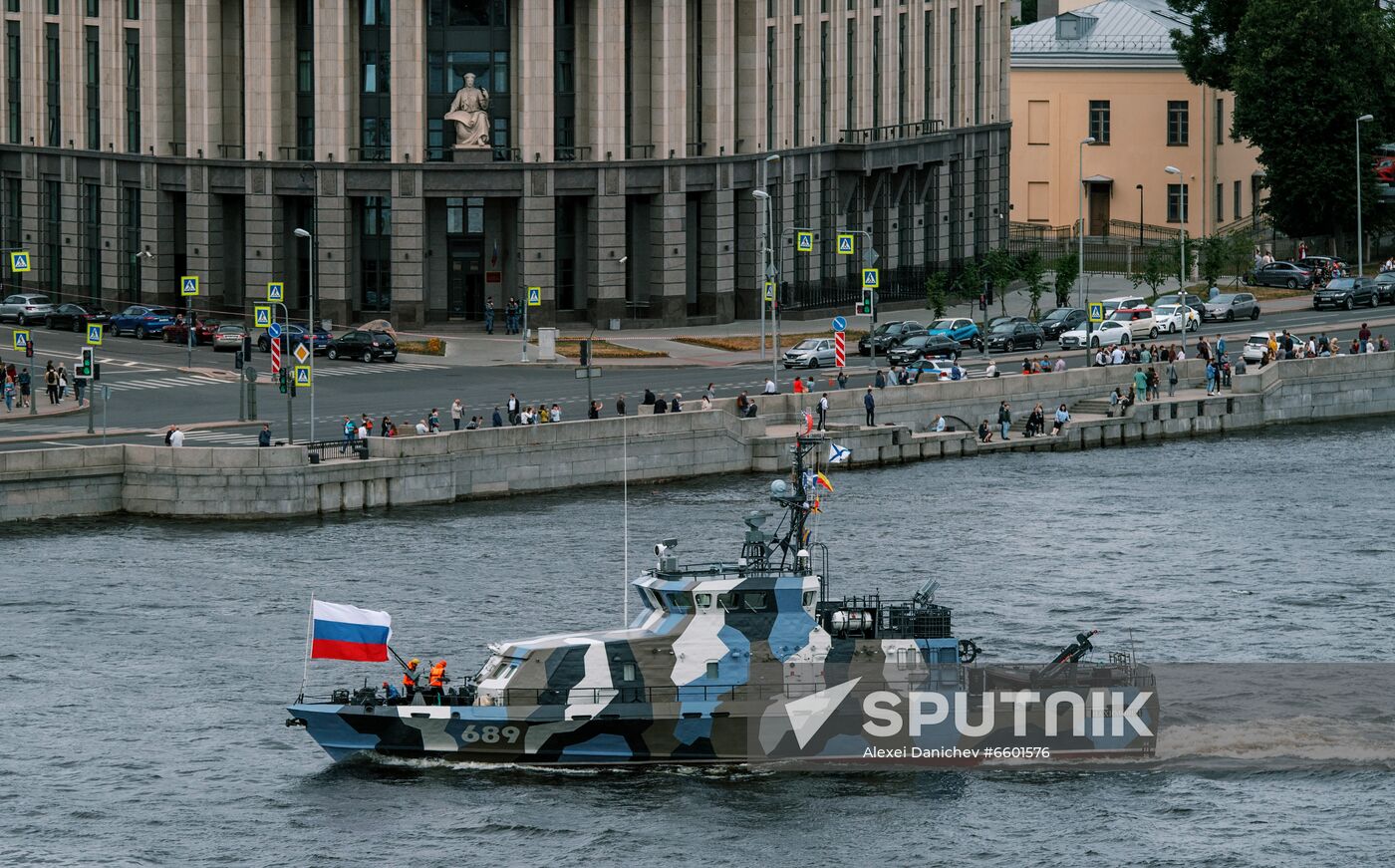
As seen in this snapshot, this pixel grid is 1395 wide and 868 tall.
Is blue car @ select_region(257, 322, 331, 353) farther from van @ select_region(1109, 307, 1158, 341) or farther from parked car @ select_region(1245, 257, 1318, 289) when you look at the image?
parked car @ select_region(1245, 257, 1318, 289)

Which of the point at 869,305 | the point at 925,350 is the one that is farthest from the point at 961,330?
the point at 869,305

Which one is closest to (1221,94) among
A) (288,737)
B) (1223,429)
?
(1223,429)

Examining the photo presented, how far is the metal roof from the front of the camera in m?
190

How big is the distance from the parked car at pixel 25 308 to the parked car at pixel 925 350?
46.1 metres

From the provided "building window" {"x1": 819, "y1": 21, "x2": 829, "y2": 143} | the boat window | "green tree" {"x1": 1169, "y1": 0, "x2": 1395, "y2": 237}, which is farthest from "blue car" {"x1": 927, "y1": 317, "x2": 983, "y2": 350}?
the boat window

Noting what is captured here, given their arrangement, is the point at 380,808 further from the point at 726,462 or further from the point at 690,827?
the point at 726,462

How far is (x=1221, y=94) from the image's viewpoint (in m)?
190

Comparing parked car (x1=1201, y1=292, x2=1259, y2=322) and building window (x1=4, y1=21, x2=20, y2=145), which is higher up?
building window (x1=4, y1=21, x2=20, y2=145)

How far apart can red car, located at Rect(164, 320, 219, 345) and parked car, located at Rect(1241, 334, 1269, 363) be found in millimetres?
51353

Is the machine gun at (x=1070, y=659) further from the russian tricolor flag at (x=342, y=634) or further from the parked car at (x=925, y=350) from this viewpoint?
the parked car at (x=925, y=350)

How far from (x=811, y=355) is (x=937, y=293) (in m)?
16.9

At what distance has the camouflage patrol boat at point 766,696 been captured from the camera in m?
71.2

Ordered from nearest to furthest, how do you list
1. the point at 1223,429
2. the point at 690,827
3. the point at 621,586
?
the point at 690,827 < the point at 621,586 < the point at 1223,429

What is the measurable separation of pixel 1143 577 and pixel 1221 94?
97526 mm
